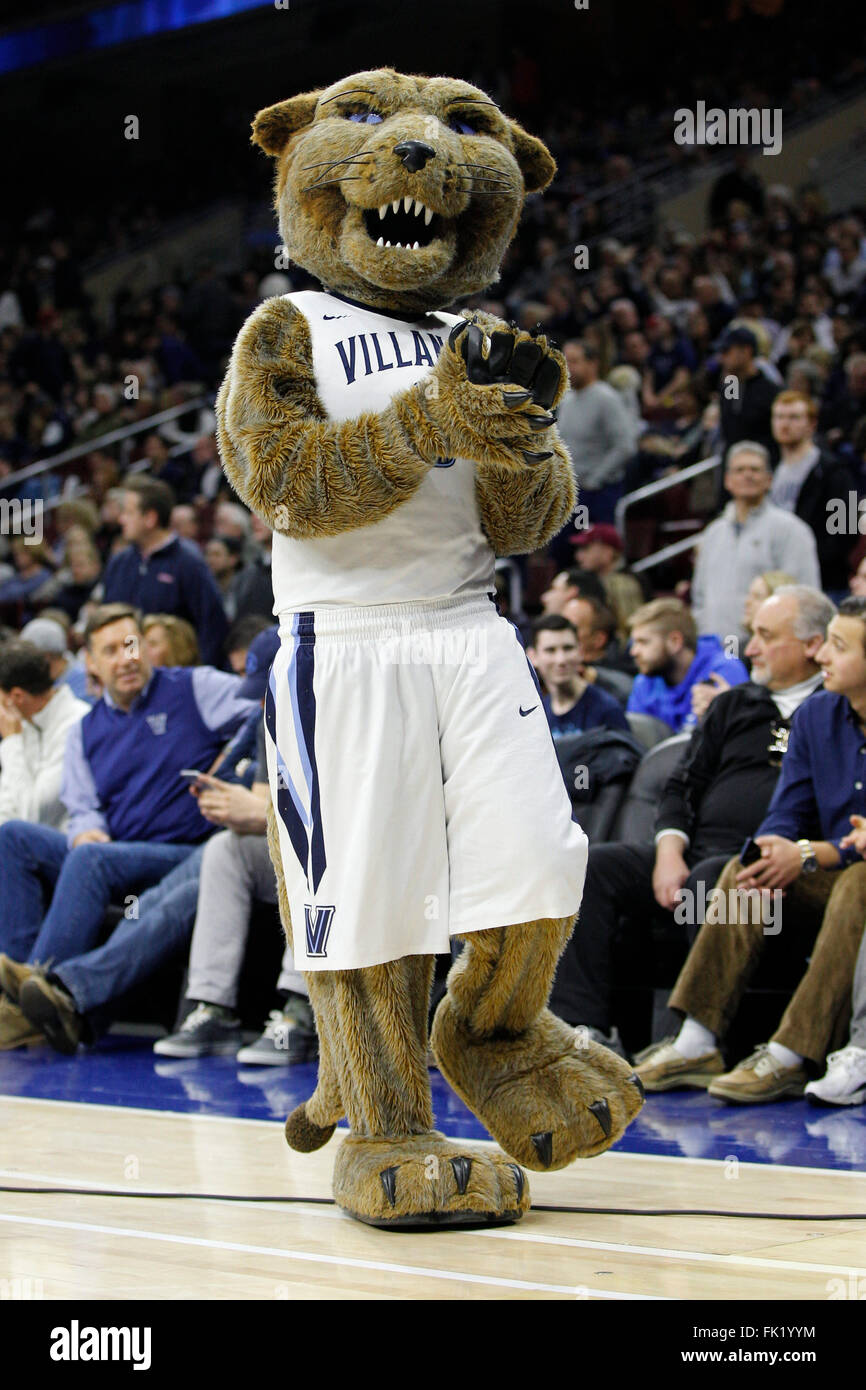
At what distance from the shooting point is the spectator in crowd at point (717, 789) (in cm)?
509

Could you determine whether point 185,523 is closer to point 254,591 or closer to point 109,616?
point 254,591

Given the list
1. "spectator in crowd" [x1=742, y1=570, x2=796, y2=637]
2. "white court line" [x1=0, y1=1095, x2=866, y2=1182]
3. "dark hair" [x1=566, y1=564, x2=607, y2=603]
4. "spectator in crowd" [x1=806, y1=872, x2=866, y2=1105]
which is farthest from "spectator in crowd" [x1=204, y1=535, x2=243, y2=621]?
"spectator in crowd" [x1=806, y1=872, x2=866, y2=1105]

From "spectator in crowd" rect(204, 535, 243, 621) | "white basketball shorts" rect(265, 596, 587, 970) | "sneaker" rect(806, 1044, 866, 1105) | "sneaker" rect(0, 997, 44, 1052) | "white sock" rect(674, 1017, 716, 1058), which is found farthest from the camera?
"spectator in crowd" rect(204, 535, 243, 621)

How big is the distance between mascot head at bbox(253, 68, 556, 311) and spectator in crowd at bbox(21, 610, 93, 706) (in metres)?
3.60

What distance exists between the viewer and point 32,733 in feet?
21.9

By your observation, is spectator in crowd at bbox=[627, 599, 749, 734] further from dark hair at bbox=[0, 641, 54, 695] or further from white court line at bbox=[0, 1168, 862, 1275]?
white court line at bbox=[0, 1168, 862, 1275]

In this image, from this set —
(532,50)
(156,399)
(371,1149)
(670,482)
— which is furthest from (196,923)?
(532,50)

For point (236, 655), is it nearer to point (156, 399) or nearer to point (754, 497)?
point (754, 497)

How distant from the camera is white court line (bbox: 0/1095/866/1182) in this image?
3588 mm

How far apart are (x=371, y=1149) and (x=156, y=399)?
11961 millimetres

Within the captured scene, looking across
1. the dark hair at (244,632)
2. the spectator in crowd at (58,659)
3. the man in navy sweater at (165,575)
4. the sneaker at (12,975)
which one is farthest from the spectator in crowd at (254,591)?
the sneaker at (12,975)

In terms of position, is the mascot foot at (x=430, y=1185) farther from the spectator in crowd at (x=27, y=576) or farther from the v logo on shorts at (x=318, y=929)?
the spectator in crowd at (x=27, y=576)

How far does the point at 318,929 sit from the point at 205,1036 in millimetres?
2591

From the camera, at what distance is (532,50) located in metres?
18.3
